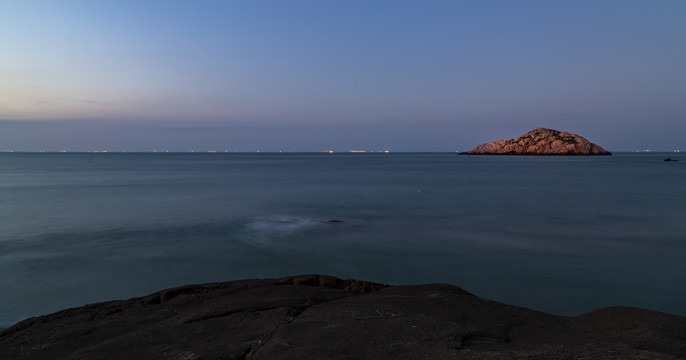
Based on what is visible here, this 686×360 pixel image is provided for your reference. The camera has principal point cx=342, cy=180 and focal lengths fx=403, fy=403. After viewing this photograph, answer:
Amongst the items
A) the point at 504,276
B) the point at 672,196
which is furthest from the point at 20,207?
the point at 672,196

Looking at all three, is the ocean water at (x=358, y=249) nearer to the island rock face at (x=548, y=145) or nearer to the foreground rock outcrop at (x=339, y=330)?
the foreground rock outcrop at (x=339, y=330)

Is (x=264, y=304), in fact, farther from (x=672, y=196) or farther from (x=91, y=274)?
(x=672, y=196)

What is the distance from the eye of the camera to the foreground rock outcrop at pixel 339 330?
312 cm

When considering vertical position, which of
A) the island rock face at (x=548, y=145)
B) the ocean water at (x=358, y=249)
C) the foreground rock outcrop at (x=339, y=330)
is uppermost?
the island rock face at (x=548, y=145)

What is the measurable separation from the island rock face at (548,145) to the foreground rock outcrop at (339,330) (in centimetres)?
17467

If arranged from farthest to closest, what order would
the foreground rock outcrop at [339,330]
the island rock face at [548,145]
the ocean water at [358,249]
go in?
1. the island rock face at [548,145]
2. the ocean water at [358,249]
3. the foreground rock outcrop at [339,330]

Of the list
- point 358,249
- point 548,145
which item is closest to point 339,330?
point 358,249

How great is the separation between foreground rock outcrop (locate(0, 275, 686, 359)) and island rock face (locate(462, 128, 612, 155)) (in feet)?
573

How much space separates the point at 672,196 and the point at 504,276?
22418 mm

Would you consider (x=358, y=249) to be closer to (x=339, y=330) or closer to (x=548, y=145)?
(x=339, y=330)

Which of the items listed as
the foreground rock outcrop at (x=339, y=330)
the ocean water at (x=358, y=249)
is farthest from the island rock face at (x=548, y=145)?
the foreground rock outcrop at (x=339, y=330)

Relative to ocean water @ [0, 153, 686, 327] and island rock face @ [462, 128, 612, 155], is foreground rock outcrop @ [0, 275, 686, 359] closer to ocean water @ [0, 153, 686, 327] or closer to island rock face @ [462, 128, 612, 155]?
ocean water @ [0, 153, 686, 327]

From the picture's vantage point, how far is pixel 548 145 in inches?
6388

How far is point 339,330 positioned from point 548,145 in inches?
7071
